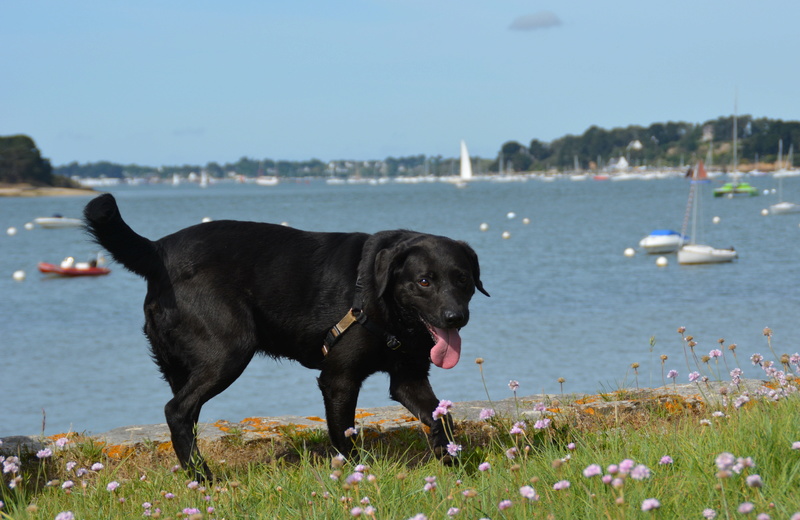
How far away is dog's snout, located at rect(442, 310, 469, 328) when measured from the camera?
4648 mm

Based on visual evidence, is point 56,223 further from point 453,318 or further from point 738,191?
point 453,318

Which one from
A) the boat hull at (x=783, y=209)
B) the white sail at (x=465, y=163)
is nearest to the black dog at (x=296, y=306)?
the boat hull at (x=783, y=209)

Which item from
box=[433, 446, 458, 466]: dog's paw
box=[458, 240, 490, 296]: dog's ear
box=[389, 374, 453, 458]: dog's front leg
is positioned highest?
box=[458, 240, 490, 296]: dog's ear

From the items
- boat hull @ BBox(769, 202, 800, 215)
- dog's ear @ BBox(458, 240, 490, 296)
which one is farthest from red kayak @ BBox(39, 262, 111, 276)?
boat hull @ BBox(769, 202, 800, 215)

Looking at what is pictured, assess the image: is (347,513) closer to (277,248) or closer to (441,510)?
(441,510)

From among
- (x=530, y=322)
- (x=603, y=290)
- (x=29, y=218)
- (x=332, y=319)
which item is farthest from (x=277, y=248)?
(x=29, y=218)

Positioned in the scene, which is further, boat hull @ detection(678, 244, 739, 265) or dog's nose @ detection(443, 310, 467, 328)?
boat hull @ detection(678, 244, 739, 265)

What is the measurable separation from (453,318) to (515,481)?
1.35 m

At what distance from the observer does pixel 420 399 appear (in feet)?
16.4

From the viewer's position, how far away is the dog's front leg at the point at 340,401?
4.94m

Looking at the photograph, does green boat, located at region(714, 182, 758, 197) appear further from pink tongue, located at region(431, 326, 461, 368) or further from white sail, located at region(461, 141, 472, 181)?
pink tongue, located at region(431, 326, 461, 368)

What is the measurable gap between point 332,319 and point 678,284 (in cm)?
2077

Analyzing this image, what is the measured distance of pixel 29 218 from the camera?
91312 millimetres

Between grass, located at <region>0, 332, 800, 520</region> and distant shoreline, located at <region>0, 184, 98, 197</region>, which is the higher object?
grass, located at <region>0, 332, 800, 520</region>
